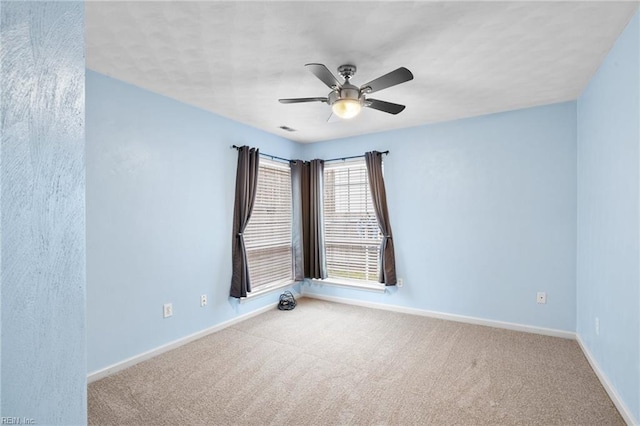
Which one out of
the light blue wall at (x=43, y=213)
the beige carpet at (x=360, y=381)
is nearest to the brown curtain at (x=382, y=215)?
the beige carpet at (x=360, y=381)

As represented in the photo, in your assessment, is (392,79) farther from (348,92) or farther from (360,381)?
(360,381)

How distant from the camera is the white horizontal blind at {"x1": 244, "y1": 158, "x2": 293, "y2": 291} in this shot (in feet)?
14.3

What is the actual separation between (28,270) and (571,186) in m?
4.33

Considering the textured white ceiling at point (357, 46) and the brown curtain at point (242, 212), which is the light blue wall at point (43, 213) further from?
the brown curtain at point (242, 212)

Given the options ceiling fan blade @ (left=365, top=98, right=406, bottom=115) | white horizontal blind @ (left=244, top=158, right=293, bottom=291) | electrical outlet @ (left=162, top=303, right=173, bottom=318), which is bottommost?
electrical outlet @ (left=162, top=303, right=173, bottom=318)

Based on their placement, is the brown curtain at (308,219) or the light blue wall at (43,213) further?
the brown curtain at (308,219)

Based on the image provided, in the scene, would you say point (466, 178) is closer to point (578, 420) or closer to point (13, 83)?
point (578, 420)

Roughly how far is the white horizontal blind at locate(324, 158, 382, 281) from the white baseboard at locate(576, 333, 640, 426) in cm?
248

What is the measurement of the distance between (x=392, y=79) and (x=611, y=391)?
2793 mm

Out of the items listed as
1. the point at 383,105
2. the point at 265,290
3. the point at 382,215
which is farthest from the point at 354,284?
the point at 383,105

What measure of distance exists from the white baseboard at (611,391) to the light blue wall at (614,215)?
5 cm

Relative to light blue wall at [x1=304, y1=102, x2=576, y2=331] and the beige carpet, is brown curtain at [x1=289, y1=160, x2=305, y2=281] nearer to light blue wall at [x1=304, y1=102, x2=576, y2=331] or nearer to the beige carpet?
light blue wall at [x1=304, y1=102, x2=576, y2=331]

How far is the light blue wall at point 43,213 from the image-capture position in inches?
22.1

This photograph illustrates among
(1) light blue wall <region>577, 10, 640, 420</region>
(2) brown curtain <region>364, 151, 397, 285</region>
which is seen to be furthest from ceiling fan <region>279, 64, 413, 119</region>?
(2) brown curtain <region>364, 151, 397, 285</region>
